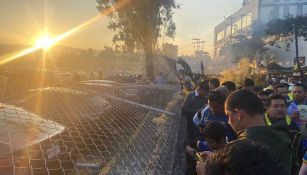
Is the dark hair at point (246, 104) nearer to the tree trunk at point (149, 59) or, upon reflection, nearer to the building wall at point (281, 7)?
the tree trunk at point (149, 59)

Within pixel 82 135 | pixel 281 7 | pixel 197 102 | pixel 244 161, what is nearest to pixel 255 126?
pixel 244 161

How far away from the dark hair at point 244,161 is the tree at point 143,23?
73.9ft

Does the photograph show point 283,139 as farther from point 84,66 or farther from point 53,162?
point 84,66

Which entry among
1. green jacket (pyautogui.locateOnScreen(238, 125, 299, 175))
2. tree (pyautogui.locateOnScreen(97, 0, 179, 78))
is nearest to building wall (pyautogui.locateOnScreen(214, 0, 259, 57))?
tree (pyautogui.locateOnScreen(97, 0, 179, 78))

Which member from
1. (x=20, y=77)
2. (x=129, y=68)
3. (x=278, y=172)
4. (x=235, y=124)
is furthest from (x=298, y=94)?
(x=129, y=68)

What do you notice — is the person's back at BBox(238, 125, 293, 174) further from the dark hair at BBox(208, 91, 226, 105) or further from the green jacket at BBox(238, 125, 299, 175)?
the dark hair at BBox(208, 91, 226, 105)

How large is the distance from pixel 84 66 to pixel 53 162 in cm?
3735

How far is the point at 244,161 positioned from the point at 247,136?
1065 millimetres

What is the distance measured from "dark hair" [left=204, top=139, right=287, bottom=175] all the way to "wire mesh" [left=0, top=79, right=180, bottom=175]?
1821 millimetres

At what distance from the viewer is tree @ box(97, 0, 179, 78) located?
23828mm

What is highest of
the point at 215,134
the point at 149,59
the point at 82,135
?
the point at 149,59

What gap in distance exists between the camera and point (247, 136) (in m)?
2.08

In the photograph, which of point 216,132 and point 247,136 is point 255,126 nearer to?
point 247,136

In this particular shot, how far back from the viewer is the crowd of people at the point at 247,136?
107 centimetres
